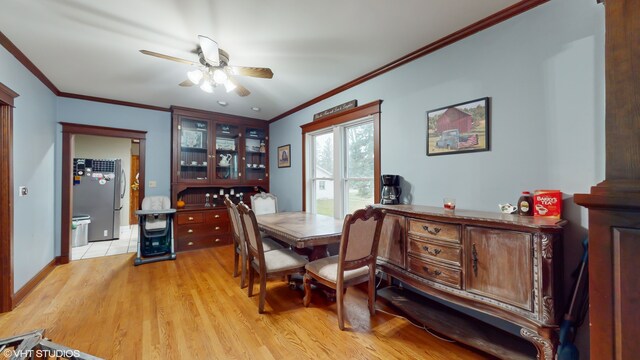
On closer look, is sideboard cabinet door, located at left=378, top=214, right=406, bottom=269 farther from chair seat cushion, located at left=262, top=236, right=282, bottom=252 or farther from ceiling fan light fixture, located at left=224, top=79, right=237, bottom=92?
ceiling fan light fixture, located at left=224, top=79, right=237, bottom=92

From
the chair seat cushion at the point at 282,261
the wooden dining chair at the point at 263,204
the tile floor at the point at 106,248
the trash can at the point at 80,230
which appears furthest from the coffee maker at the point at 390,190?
the trash can at the point at 80,230

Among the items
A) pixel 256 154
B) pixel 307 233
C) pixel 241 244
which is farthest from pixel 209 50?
pixel 256 154

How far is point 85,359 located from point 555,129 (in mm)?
2802

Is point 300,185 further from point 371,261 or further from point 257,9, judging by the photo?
point 257,9

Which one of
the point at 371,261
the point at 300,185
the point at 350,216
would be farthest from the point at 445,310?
the point at 300,185

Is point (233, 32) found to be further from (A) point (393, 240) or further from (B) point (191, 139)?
(B) point (191, 139)

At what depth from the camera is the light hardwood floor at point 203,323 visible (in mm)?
1823

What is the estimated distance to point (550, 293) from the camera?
1404 millimetres

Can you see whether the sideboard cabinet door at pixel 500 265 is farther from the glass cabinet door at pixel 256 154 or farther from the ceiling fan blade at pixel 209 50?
the glass cabinet door at pixel 256 154

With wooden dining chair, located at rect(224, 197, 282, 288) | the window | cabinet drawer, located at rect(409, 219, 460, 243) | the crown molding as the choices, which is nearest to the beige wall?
wooden dining chair, located at rect(224, 197, 282, 288)

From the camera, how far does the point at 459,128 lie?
223 centimetres

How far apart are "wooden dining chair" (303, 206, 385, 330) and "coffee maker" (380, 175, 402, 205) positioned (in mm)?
512

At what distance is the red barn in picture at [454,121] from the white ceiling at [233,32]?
0.70m

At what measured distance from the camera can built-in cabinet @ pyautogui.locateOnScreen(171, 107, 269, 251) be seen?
4383mm
